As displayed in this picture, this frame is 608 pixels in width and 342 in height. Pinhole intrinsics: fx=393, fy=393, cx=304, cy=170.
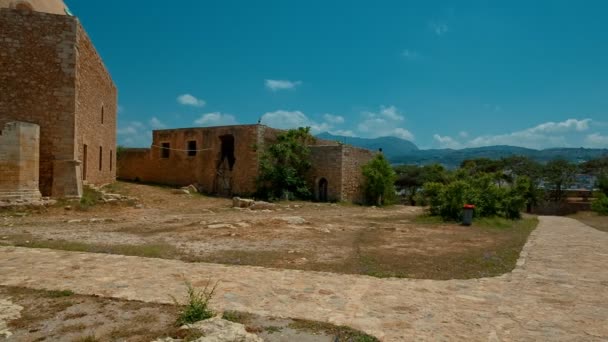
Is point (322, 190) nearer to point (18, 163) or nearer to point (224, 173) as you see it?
point (224, 173)

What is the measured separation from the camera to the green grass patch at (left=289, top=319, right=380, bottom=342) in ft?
10.8

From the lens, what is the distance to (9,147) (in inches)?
465

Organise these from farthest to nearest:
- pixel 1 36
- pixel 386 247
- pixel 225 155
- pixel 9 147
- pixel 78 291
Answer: pixel 225 155 → pixel 1 36 → pixel 9 147 → pixel 386 247 → pixel 78 291

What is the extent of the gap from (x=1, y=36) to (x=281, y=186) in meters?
13.2

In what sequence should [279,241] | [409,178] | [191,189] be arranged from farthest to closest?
[409,178] → [191,189] → [279,241]

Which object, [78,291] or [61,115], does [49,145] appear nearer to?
[61,115]

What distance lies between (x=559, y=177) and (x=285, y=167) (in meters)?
32.6

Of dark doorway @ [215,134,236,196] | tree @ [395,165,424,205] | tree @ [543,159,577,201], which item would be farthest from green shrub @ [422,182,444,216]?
tree @ [543,159,577,201]

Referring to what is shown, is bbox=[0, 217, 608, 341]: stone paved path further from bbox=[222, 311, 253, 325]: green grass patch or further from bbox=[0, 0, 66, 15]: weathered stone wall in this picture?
bbox=[0, 0, 66, 15]: weathered stone wall

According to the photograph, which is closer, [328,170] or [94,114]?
[94,114]

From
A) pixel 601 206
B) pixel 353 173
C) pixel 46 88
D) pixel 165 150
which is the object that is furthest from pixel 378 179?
pixel 46 88

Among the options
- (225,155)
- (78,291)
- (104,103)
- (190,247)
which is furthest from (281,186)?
(78,291)

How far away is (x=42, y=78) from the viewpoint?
13219 millimetres

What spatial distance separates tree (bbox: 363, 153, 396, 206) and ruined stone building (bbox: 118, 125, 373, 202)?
1.75 feet
